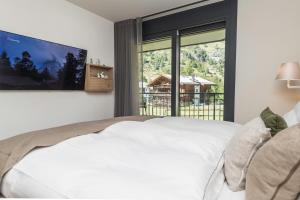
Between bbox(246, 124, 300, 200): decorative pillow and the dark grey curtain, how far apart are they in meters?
2.94

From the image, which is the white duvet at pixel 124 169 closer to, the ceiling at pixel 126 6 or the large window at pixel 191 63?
the large window at pixel 191 63

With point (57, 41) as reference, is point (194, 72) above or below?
below

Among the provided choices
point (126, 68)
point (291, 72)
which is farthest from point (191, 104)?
point (291, 72)

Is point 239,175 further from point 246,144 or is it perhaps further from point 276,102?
point 276,102

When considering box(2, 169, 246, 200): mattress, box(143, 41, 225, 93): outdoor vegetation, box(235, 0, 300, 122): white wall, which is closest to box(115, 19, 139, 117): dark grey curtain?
box(143, 41, 225, 93): outdoor vegetation

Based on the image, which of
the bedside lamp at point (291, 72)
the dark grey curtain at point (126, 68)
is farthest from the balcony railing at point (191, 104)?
the bedside lamp at point (291, 72)

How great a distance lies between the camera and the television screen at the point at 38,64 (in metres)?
2.30

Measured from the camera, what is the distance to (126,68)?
368 centimetres

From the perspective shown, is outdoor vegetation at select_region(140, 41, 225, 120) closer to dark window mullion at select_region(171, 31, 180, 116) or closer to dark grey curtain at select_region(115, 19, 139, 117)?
dark window mullion at select_region(171, 31, 180, 116)

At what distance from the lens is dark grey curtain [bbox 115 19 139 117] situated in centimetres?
360

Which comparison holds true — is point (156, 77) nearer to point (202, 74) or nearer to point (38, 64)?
point (202, 74)

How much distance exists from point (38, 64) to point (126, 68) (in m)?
1.45

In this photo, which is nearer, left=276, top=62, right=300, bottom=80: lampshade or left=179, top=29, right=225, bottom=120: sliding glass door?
left=276, top=62, right=300, bottom=80: lampshade

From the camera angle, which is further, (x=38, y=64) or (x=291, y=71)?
(x=38, y=64)
